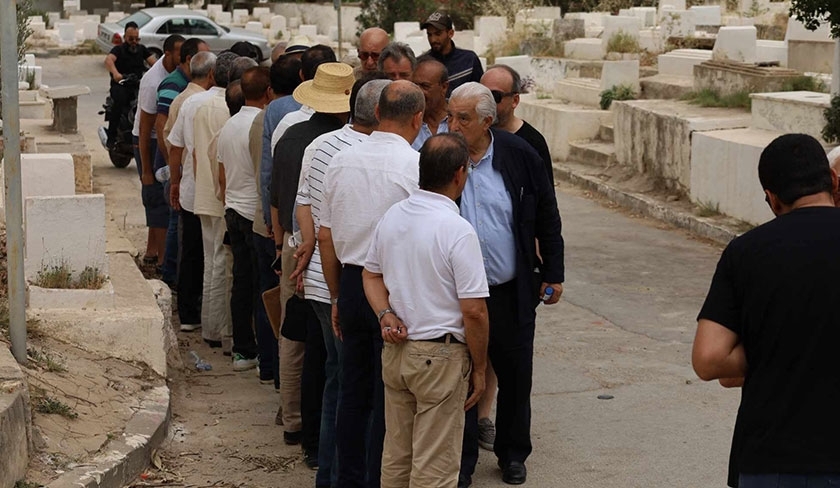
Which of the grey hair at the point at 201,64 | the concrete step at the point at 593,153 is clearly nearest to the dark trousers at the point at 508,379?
the grey hair at the point at 201,64

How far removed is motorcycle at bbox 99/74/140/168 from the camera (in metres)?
14.4

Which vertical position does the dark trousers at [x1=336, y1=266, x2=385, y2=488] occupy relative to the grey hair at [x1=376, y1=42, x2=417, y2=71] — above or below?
below

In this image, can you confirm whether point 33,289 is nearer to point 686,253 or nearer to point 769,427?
point 769,427

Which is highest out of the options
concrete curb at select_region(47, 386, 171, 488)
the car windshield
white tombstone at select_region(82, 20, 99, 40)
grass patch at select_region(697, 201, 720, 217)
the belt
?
the car windshield

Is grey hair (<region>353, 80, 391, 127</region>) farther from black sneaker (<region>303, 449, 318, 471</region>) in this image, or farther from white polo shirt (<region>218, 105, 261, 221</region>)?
white polo shirt (<region>218, 105, 261, 221</region>)

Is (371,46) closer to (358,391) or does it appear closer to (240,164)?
(240,164)

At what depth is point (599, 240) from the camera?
12.1 m

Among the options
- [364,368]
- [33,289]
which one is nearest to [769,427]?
[364,368]

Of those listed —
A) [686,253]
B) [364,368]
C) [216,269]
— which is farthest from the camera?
[686,253]

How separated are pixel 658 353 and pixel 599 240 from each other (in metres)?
3.98

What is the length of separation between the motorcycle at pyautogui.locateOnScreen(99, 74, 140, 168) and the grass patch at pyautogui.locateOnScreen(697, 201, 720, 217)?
6.11 metres

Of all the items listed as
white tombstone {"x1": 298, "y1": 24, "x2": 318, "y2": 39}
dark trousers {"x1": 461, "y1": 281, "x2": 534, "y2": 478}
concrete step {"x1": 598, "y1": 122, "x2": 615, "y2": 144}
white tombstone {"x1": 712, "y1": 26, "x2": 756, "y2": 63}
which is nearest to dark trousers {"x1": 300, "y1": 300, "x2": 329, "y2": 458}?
dark trousers {"x1": 461, "y1": 281, "x2": 534, "y2": 478}

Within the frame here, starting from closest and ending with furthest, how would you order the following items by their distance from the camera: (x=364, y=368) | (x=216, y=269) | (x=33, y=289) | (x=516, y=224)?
1. (x=364, y=368)
2. (x=516, y=224)
3. (x=33, y=289)
4. (x=216, y=269)

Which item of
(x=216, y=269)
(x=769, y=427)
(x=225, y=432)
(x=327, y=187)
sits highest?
(x=327, y=187)
